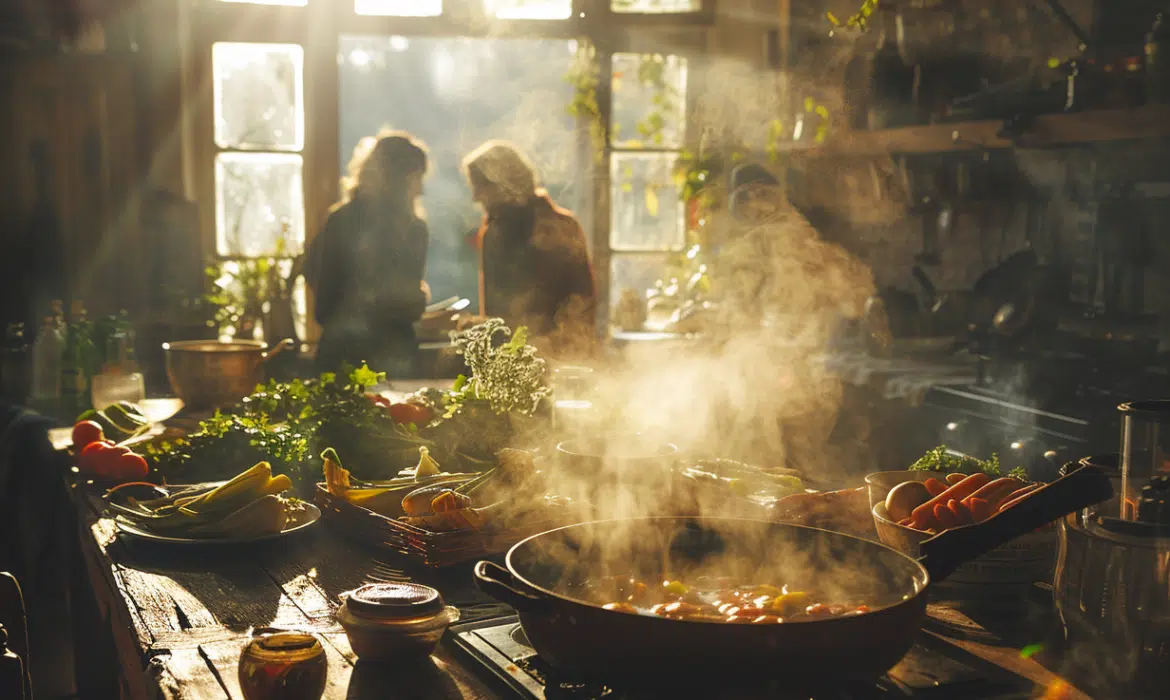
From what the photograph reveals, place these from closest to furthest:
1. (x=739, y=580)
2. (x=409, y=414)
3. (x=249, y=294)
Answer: (x=739, y=580) < (x=409, y=414) < (x=249, y=294)

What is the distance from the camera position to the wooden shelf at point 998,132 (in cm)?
308

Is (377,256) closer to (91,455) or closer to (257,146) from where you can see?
(257,146)

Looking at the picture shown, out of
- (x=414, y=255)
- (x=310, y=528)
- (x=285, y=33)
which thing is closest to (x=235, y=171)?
(x=285, y=33)

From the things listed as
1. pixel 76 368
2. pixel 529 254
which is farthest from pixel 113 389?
pixel 529 254

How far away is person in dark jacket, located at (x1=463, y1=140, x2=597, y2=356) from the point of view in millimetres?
5133

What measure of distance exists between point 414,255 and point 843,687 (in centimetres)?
434

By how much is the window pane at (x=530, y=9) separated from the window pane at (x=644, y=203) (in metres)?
0.96

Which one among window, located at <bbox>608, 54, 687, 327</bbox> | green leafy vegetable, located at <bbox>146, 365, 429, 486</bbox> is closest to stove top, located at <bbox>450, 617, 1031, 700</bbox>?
green leafy vegetable, located at <bbox>146, 365, 429, 486</bbox>

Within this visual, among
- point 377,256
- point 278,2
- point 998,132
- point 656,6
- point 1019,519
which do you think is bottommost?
point 1019,519

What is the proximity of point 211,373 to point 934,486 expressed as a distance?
269 centimetres

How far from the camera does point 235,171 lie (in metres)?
6.37

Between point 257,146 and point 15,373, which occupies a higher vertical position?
point 257,146

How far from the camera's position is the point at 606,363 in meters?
5.17

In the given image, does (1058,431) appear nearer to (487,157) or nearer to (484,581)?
(484,581)
